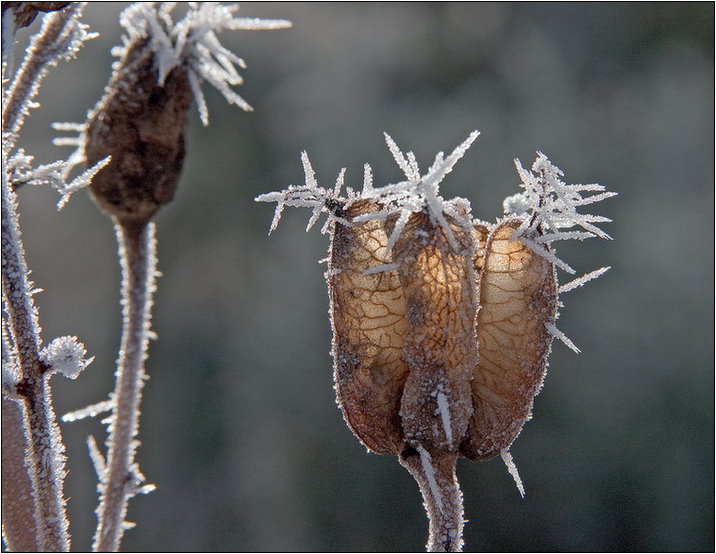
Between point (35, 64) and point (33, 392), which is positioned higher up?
point (35, 64)

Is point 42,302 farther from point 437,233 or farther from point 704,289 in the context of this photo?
point 437,233

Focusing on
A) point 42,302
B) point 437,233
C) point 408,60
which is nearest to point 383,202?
→ point 437,233

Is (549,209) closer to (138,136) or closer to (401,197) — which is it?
(401,197)

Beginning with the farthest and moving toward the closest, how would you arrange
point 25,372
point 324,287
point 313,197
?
point 324,287 → point 313,197 → point 25,372

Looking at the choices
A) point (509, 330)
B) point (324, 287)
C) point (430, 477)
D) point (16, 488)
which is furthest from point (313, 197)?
point (324, 287)

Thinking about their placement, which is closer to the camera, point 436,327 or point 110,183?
point 436,327

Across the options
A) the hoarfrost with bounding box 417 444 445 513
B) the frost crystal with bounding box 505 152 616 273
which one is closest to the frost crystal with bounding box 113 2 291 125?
the frost crystal with bounding box 505 152 616 273

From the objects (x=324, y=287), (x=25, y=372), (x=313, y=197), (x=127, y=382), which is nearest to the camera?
(x=25, y=372)
